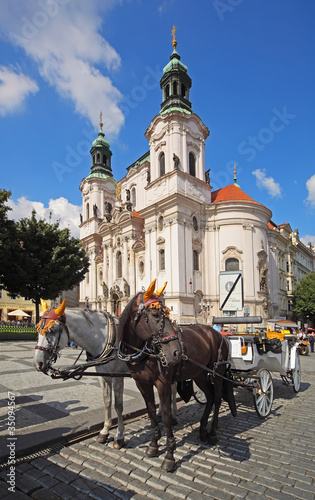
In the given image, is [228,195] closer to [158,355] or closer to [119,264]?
[119,264]

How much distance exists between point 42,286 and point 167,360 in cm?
2520

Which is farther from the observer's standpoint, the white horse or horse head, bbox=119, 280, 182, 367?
the white horse

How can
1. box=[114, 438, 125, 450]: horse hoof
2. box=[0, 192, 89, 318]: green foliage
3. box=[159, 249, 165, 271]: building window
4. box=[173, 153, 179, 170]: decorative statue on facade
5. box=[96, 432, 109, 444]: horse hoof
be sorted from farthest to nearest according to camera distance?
box=[159, 249, 165, 271]: building window < box=[173, 153, 179, 170]: decorative statue on facade < box=[0, 192, 89, 318]: green foliage < box=[96, 432, 109, 444]: horse hoof < box=[114, 438, 125, 450]: horse hoof

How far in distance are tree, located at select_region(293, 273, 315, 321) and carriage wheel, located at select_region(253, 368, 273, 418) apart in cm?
4683

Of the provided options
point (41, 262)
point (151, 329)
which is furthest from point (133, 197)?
point (151, 329)

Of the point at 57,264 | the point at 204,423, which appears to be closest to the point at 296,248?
the point at 57,264

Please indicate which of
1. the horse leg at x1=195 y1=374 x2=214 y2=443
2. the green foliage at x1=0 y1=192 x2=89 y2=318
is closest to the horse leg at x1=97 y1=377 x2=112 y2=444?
the horse leg at x1=195 y1=374 x2=214 y2=443

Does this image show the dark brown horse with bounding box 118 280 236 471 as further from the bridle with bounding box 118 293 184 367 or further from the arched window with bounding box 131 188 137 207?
the arched window with bounding box 131 188 137 207

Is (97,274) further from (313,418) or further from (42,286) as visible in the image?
(313,418)

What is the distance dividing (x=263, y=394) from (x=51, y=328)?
4.55 m

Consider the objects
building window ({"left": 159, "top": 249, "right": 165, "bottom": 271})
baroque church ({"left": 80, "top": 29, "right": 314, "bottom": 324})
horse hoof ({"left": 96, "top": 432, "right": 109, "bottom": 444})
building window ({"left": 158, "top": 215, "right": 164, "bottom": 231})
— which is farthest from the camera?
building window ({"left": 158, "top": 215, "right": 164, "bottom": 231})

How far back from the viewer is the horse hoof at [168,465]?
4113mm

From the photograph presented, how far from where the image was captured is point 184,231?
34375 millimetres

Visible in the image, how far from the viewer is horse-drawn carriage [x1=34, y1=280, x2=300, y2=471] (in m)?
4.30
